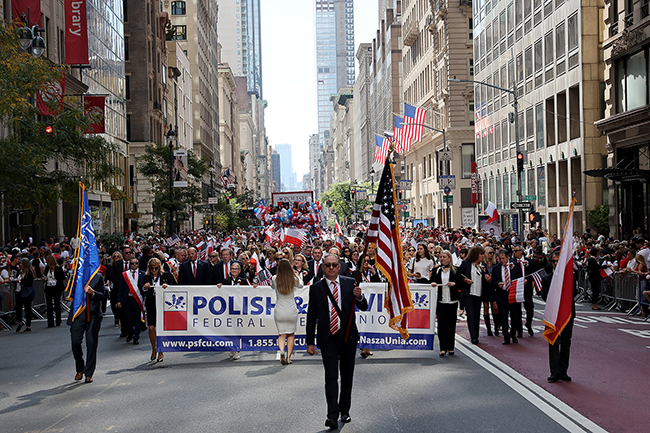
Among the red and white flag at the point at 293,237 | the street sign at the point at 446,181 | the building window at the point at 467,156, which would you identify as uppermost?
the building window at the point at 467,156

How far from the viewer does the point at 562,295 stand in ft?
34.0

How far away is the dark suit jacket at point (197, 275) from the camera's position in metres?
13.9

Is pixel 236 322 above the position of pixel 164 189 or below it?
below

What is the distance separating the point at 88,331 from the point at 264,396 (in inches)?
127

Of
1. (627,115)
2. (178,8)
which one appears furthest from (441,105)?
(178,8)

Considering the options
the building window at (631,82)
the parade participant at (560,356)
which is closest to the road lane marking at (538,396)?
the parade participant at (560,356)

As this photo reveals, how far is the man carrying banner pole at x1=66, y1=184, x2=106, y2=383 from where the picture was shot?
11.0 m

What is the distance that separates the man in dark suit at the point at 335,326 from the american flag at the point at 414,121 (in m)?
43.3

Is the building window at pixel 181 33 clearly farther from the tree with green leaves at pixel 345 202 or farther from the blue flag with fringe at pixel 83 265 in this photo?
the blue flag with fringe at pixel 83 265

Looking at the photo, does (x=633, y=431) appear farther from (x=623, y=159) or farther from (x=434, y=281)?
(x=623, y=159)

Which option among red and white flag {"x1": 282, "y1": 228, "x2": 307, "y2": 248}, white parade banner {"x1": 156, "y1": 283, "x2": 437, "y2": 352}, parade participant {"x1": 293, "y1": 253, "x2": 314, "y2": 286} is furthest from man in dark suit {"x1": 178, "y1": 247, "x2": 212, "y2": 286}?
red and white flag {"x1": 282, "y1": 228, "x2": 307, "y2": 248}

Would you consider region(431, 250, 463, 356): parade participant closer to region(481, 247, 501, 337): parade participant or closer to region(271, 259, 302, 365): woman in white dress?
region(481, 247, 501, 337): parade participant

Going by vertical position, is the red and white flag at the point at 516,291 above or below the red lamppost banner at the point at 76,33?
below

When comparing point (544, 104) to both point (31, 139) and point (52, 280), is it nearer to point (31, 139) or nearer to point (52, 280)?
point (31, 139)
